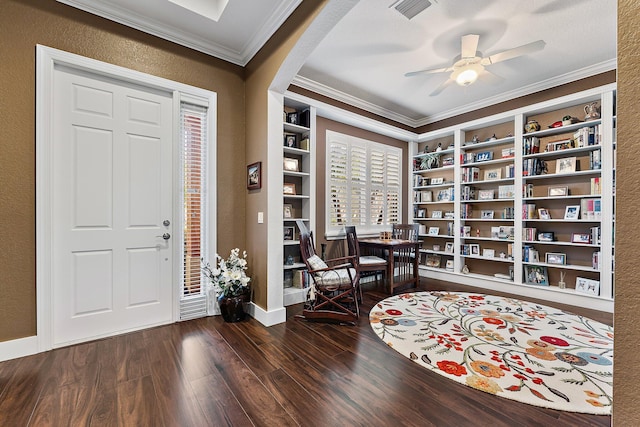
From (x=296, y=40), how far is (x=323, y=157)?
79.4 inches

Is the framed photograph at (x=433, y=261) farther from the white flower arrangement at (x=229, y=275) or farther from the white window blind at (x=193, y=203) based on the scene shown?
the white window blind at (x=193, y=203)

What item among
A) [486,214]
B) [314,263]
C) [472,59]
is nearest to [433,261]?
[486,214]

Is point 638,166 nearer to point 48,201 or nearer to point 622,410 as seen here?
point 622,410

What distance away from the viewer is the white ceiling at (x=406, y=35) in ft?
8.14

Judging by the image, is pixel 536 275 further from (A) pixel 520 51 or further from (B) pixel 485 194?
(A) pixel 520 51

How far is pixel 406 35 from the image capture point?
9.45 feet

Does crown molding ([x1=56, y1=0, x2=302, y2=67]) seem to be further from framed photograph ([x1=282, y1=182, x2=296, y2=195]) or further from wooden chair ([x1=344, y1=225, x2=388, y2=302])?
wooden chair ([x1=344, y1=225, x2=388, y2=302])

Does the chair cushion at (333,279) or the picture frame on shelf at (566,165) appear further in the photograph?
the picture frame on shelf at (566,165)

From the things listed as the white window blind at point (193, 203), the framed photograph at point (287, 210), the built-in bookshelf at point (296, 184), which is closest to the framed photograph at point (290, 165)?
the built-in bookshelf at point (296, 184)

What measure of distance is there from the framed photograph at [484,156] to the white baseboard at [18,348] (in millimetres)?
5803

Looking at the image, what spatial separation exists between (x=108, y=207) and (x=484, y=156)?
16.8ft

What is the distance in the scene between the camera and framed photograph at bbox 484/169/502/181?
14.4ft

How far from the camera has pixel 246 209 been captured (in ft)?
10.8

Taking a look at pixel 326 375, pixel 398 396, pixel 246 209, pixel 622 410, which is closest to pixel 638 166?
pixel 622 410
